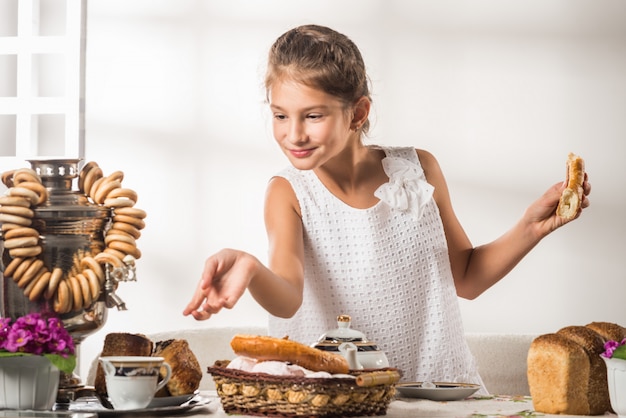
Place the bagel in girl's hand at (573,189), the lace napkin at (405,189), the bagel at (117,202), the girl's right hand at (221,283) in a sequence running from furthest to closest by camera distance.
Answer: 1. the lace napkin at (405,189)
2. the bagel in girl's hand at (573,189)
3. the bagel at (117,202)
4. the girl's right hand at (221,283)

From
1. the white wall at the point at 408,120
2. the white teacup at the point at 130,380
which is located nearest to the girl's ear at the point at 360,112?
the white teacup at the point at 130,380

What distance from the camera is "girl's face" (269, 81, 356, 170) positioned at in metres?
1.57

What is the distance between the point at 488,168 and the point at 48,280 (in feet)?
8.84

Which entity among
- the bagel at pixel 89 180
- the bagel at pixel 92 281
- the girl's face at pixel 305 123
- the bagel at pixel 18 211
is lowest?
the bagel at pixel 92 281

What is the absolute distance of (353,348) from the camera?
123cm

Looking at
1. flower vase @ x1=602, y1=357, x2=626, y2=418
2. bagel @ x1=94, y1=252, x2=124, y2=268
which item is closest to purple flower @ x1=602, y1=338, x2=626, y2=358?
flower vase @ x1=602, y1=357, x2=626, y2=418

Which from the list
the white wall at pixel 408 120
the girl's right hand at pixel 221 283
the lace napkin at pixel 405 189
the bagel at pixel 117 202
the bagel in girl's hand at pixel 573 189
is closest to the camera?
the girl's right hand at pixel 221 283

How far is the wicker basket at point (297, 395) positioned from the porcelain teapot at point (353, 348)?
88 mm

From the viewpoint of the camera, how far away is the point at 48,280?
1.21 meters

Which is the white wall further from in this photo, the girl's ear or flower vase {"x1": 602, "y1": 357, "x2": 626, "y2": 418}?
flower vase {"x1": 602, "y1": 357, "x2": 626, "y2": 418}

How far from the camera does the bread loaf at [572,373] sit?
3.84ft

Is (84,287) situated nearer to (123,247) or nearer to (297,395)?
(123,247)

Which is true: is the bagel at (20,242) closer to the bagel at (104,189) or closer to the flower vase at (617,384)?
the bagel at (104,189)

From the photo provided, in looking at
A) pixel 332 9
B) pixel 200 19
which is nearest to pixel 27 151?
pixel 200 19
